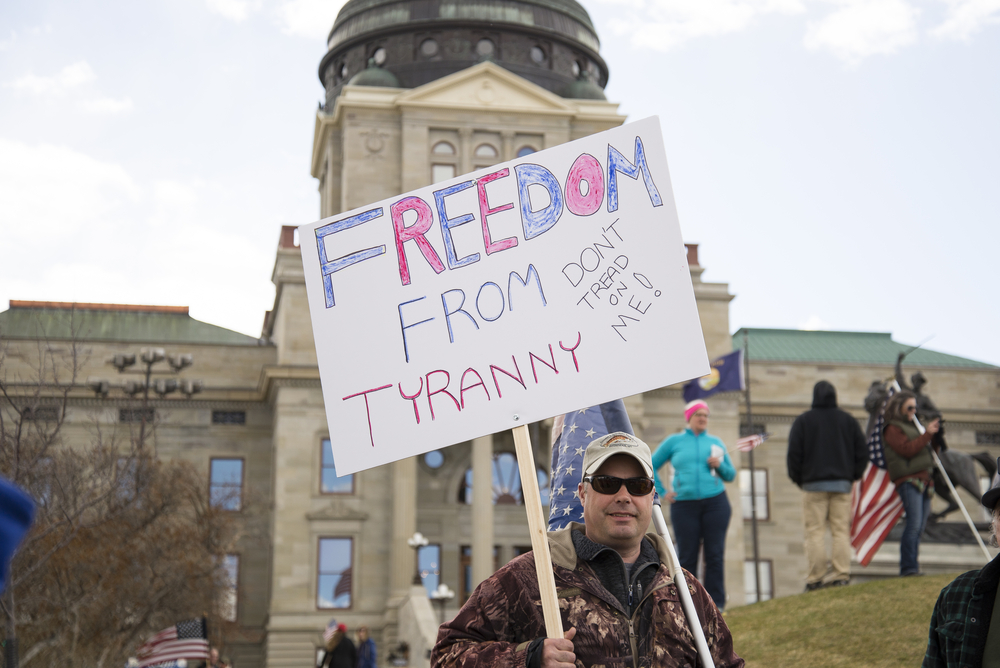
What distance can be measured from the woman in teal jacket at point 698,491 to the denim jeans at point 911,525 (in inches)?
96.5

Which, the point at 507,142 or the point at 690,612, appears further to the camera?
the point at 507,142

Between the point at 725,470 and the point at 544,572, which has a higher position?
the point at 725,470

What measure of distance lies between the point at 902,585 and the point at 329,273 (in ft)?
29.7

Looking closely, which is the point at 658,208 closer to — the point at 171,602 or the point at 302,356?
the point at 171,602

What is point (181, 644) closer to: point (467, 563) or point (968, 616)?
point (968, 616)

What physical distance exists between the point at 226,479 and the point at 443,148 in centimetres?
1460

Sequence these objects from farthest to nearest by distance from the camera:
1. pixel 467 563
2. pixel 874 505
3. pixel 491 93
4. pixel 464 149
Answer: pixel 491 93, pixel 464 149, pixel 467 563, pixel 874 505

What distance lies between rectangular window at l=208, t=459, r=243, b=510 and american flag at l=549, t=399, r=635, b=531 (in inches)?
1487

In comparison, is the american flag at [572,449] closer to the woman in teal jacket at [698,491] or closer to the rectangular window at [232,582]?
the woman in teal jacket at [698,491]

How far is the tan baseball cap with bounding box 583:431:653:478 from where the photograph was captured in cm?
459

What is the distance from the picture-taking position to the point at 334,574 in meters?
41.4

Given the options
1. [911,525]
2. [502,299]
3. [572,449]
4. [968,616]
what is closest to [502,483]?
[911,525]

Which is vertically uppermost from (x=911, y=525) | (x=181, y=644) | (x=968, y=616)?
(x=911, y=525)

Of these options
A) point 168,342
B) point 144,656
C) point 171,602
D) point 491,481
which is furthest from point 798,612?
point 168,342
